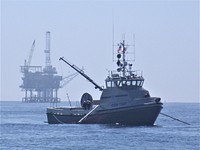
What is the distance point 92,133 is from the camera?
381 ft

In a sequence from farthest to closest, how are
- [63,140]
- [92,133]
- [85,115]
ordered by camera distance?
1. [85,115]
2. [92,133]
3. [63,140]

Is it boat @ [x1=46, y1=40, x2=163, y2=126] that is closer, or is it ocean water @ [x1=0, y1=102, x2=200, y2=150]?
ocean water @ [x1=0, y1=102, x2=200, y2=150]

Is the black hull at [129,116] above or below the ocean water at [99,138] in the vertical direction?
above

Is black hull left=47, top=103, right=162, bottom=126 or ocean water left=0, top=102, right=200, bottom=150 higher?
black hull left=47, top=103, right=162, bottom=126

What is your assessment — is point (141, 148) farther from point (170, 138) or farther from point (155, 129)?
point (155, 129)

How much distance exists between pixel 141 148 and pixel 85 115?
3909 cm

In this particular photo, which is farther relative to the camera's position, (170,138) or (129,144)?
(170,138)

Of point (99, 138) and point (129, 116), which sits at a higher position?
point (129, 116)

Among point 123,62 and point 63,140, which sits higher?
point 123,62

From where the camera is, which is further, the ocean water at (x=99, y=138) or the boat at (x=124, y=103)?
the boat at (x=124, y=103)

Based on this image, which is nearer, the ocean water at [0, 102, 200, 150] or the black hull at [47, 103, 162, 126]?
the ocean water at [0, 102, 200, 150]

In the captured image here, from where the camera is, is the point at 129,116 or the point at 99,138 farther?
the point at 129,116

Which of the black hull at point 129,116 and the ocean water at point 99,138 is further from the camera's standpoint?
the black hull at point 129,116

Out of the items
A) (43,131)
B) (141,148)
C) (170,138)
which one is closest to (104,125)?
(43,131)
